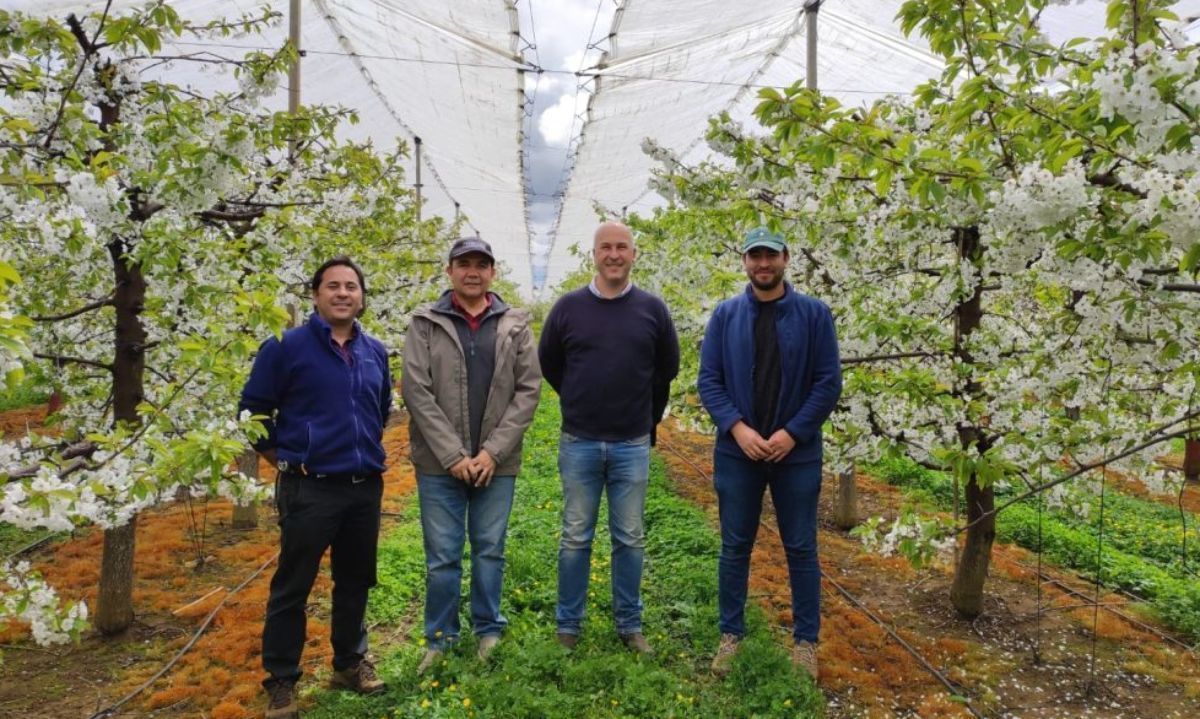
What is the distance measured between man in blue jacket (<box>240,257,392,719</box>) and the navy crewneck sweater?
1028 millimetres

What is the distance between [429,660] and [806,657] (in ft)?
6.48

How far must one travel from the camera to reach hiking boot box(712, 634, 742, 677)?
12.5ft

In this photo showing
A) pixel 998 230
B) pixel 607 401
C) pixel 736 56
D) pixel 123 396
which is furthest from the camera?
pixel 736 56

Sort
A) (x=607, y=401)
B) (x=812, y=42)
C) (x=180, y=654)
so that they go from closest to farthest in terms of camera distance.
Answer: (x=607, y=401), (x=180, y=654), (x=812, y=42)

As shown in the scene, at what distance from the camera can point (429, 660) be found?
12.3ft

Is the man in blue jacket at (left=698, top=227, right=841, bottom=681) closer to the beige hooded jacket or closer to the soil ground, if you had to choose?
the soil ground

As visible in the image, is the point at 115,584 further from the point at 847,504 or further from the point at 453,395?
the point at 847,504

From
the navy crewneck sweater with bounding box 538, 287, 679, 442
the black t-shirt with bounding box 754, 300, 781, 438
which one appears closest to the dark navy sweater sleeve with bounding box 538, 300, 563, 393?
the navy crewneck sweater with bounding box 538, 287, 679, 442

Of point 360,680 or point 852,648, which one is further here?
point 852,648

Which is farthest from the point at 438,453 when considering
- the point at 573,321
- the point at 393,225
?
the point at 393,225

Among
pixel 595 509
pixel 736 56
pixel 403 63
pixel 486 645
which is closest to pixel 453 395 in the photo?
pixel 595 509

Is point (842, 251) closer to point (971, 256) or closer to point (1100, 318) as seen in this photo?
point (971, 256)

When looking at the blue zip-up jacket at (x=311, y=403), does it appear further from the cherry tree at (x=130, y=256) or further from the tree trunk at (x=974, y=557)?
the tree trunk at (x=974, y=557)

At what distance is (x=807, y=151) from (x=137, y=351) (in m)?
4.11
